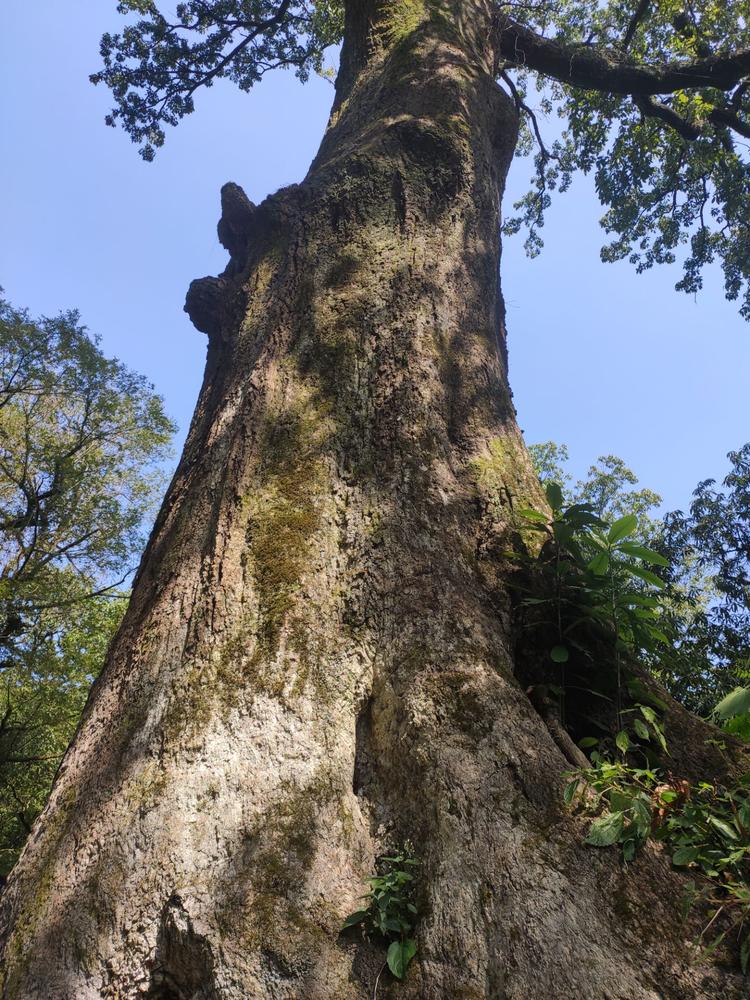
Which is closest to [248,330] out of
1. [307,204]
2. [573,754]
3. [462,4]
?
[307,204]

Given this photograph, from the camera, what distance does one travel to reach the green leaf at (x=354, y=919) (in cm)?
160

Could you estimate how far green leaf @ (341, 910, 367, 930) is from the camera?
1.60 m

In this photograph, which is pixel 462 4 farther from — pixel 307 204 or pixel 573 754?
pixel 573 754

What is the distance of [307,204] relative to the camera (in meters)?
3.77

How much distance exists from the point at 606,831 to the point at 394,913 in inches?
22.1

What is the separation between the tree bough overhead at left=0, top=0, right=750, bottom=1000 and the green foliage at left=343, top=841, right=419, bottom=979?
0.12 feet

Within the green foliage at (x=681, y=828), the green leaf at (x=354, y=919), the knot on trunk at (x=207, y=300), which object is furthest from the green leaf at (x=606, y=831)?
the knot on trunk at (x=207, y=300)

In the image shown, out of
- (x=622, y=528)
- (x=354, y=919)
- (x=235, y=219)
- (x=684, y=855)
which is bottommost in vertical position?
(x=354, y=919)

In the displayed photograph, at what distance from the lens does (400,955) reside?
5.02ft

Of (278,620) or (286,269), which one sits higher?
(286,269)

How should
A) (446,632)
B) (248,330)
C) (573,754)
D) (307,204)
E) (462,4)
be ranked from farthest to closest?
1. (462,4)
2. (307,204)
3. (248,330)
4. (446,632)
5. (573,754)

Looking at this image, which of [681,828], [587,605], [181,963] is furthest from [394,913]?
[587,605]

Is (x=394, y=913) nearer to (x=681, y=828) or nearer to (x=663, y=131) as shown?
(x=681, y=828)

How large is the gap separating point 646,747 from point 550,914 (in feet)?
3.03
